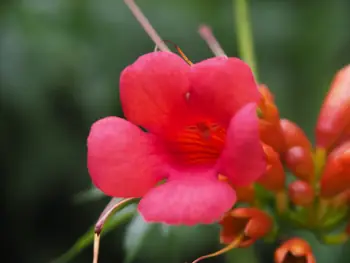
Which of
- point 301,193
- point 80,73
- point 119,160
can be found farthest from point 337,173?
point 80,73

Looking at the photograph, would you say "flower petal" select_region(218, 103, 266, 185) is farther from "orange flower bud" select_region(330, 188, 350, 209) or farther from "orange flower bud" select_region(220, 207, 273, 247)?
"orange flower bud" select_region(330, 188, 350, 209)

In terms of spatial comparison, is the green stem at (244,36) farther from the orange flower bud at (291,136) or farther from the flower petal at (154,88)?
the flower petal at (154,88)

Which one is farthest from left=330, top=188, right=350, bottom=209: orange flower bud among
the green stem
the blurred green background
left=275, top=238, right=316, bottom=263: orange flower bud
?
the blurred green background

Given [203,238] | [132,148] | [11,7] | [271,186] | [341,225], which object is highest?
[11,7]

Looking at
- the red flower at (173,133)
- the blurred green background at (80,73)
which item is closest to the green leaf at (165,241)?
the blurred green background at (80,73)

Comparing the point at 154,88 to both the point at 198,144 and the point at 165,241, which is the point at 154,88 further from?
the point at 165,241

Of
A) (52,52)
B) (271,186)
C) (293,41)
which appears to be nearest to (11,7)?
(52,52)

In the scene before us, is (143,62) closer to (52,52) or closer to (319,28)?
(52,52)

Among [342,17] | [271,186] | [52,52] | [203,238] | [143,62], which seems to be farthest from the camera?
[342,17]
